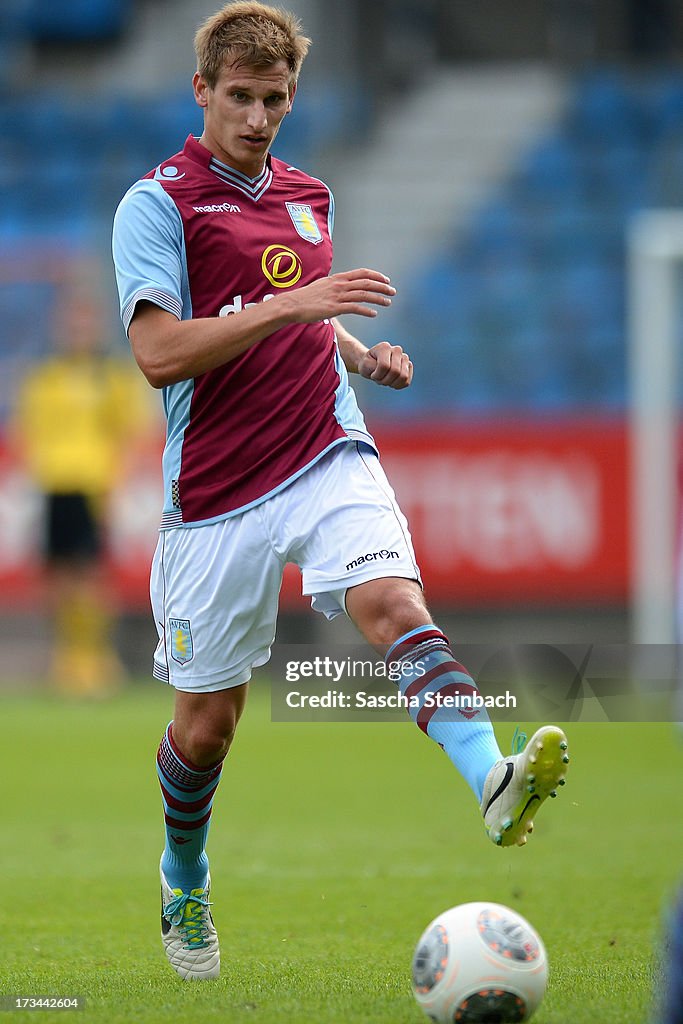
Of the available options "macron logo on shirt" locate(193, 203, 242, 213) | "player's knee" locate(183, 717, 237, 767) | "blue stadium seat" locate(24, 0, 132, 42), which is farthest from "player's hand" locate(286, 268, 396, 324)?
"blue stadium seat" locate(24, 0, 132, 42)

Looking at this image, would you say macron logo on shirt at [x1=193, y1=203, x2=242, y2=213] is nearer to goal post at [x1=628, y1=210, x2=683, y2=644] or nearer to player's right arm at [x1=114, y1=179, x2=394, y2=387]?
player's right arm at [x1=114, y1=179, x2=394, y2=387]

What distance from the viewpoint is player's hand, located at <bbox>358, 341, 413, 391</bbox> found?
4.16 m

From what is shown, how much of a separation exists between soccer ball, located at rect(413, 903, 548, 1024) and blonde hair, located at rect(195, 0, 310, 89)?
86.0 inches

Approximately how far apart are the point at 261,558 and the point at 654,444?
26.7 feet

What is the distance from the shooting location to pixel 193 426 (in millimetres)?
4289

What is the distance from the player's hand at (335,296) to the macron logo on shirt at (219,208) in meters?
0.48

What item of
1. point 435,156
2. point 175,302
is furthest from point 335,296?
point 435,156

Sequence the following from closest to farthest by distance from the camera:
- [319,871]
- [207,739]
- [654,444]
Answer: [207,739], [319,871], [654,444]

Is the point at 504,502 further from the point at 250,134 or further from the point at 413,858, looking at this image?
the point at 250,134

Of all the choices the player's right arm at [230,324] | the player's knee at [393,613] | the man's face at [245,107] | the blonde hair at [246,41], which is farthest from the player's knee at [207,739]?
the blonde hair at [246,41]

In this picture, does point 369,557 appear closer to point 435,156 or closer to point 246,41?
point 246,41

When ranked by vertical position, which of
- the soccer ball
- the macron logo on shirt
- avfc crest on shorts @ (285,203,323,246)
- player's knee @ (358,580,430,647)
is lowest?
the soccer ball

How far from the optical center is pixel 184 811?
437cm

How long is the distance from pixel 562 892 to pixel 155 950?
147cm
